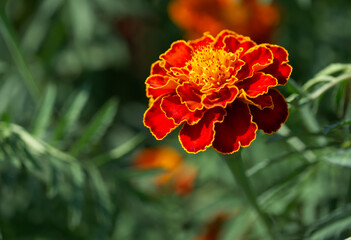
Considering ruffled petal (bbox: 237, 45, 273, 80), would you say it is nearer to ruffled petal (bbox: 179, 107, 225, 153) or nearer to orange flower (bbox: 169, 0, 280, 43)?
ruffled petal (bbox: 179, 107, 225, 153)

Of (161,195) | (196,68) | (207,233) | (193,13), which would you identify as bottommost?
(207,233)

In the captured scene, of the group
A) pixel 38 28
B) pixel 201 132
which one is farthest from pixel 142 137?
pixel 201 132

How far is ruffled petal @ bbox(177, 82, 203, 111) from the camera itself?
2.13 ft

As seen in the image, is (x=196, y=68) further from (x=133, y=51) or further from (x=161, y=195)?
(x=133, y=51)

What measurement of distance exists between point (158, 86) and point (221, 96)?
77 mm

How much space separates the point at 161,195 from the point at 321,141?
498 millimetres

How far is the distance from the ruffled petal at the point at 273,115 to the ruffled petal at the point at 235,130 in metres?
0.02

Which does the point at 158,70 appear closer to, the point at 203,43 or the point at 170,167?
the point at 203,43

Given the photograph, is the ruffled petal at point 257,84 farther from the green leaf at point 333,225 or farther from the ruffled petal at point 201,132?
the green leaf at point 333,225

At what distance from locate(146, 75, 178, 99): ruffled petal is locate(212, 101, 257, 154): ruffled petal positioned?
7cm

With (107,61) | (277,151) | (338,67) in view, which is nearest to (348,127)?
(338,67)

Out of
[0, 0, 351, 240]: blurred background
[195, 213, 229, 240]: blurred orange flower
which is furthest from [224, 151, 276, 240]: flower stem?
[195, 213, 229, 240]: blurred orange flower

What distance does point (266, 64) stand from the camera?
0.66 metres

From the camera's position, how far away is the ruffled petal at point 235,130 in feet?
2.10
